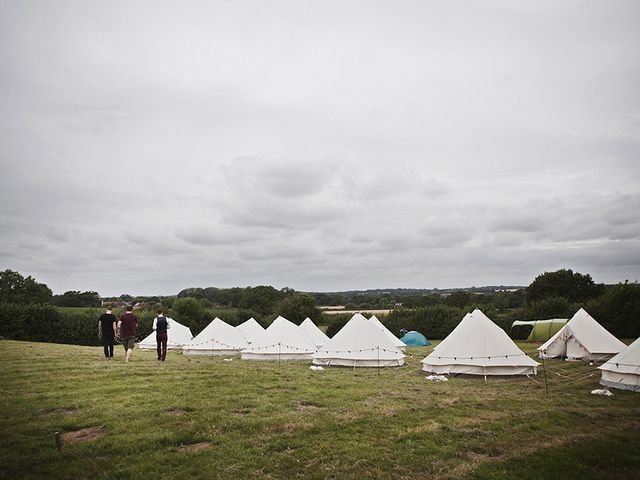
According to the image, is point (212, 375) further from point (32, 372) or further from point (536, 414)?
point (536, 414)

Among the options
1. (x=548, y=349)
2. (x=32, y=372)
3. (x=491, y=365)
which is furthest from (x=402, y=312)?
(x=32, y=372)

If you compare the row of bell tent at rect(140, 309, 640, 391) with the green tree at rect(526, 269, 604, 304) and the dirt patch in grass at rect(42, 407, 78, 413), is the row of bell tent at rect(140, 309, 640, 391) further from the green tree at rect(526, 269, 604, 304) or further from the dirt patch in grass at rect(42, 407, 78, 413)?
the green tree at rect(526, 269, 604, 304)

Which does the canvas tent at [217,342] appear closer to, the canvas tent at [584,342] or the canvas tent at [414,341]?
the canvas tent at [414,341]

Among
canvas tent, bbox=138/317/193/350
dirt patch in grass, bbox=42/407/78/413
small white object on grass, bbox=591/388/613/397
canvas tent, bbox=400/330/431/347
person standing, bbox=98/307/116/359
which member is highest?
person standing, bbox=98/307/116/359

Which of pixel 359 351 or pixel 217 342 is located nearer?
pixel 359 351

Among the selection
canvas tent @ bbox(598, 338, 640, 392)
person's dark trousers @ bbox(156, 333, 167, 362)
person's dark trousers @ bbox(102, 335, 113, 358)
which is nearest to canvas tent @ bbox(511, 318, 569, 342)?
canvas tent @ bbox(598, 338, 640, 392)

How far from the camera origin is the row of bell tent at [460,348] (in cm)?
1688

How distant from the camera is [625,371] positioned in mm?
13094

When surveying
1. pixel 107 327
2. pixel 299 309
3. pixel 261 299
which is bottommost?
pixel 299 309

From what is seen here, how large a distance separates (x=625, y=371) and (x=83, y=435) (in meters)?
13.7

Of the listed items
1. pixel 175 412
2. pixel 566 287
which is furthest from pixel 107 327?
pixel 566 287

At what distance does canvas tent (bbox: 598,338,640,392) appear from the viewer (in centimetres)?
1293

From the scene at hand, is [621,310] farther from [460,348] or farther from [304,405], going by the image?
[304,405]

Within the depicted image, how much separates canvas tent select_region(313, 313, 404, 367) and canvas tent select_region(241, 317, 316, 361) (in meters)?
3.38
